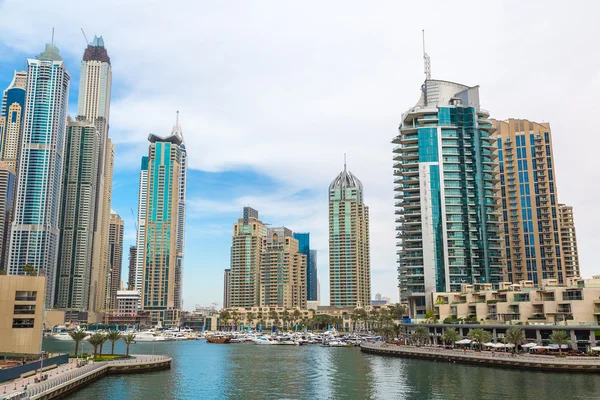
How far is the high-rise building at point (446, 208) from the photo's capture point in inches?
7279

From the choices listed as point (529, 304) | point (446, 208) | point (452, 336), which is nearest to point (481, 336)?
point (452, 336)

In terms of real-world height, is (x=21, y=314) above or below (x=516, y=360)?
above

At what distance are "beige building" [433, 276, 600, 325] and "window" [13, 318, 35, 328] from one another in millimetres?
106387

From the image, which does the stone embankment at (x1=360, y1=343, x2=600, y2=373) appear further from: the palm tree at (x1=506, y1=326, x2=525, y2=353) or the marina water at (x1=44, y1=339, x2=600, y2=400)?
the marina water at (x1=44, y1=339, x2=600, y2=400)

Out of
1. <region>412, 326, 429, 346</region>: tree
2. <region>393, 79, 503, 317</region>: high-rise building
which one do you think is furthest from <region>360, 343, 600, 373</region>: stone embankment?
<region>393, 79, 503, 317</region>: high-rise building

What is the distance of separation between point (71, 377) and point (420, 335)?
102053 millimetres

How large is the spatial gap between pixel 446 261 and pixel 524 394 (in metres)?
110

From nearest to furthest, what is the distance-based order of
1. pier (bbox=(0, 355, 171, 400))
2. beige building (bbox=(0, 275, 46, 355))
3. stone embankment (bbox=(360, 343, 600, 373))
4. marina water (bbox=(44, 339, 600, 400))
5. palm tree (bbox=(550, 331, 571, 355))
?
pier (bbox=(0, 355, 171, 400)), marina water (bbox=(44, 339, 600, 400)), stone embankment (bbox=(360, 343, 600, 373)), beige building (bbox=(0, 275, 46, 355)), palm tree (bbox=(550, 331, 571, 355))

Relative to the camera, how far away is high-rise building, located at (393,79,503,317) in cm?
18488

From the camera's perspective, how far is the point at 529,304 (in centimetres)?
13338

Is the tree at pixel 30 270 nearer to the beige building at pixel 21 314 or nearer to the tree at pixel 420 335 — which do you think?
the beige building at pixel 21 314

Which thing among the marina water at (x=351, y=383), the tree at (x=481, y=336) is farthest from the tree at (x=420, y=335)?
the marina water at (x=351, y=383)

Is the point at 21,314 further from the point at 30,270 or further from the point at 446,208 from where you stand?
the point at 446,208

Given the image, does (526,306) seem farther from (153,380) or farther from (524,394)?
(153,380)
